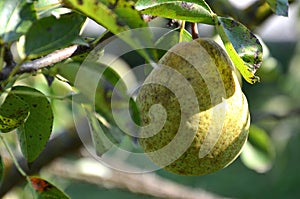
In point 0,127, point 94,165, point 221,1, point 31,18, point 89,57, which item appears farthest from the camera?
point 94,165

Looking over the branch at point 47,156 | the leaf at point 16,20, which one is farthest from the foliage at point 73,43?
the branch at point 47,156

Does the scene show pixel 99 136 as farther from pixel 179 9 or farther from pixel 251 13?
pixel 251 13

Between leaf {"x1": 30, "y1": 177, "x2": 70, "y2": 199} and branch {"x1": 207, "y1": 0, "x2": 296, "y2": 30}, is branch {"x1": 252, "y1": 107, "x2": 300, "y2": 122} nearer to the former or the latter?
branch {"x1": 207, "y1": 0, "x2": 296, "y2": 30}

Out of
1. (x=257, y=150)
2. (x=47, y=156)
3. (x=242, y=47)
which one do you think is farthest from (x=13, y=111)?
(x=257, y=150)

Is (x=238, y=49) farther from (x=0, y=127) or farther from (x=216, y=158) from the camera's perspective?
(x=0, y=127)

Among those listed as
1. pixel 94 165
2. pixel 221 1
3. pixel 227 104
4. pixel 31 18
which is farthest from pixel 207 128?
pixel 94 165

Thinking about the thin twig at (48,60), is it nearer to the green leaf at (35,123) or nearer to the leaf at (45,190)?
the green leaf at (35,123)

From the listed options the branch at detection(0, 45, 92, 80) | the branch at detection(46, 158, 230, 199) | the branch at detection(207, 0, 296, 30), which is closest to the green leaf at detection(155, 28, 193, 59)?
the branch at detection(0, 45, 92, 80)
